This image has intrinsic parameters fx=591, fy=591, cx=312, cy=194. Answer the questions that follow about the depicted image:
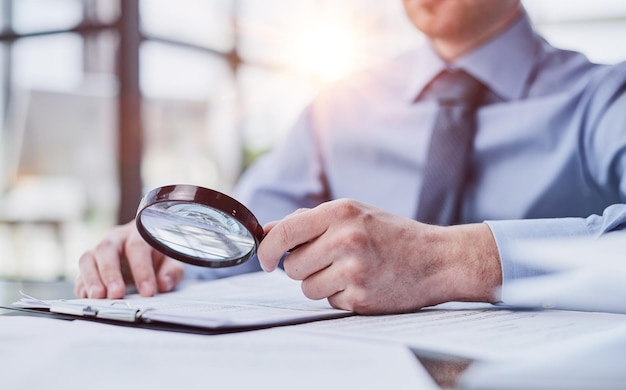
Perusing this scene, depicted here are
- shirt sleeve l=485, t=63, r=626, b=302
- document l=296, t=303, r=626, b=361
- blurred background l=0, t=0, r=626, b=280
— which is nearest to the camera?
document l=296, t=303, r=626, b=361

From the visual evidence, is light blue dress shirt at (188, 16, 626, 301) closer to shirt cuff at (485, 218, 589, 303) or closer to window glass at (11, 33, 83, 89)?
shirt cuff at (485, 218, 589, 303)

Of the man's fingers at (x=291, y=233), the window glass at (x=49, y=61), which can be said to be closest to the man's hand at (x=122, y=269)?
the man's fingers at (x=291, y=233)

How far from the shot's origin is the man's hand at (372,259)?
2.16 feet

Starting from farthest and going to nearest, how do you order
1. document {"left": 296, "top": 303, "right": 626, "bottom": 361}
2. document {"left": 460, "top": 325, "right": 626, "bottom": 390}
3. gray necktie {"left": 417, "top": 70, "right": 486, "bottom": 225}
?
gray necktie {"left": 417, "top": 70, "right": 486, "bottom": 225}, document {"left": 296, "top": 303, "right": 626, "bottom": 361}, document {"left": 460, "top": 325, "right": 626, "bottom": 390}

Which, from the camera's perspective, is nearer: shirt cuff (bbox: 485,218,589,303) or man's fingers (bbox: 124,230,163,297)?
shirt cuff (bbox: 485,218,589,303)

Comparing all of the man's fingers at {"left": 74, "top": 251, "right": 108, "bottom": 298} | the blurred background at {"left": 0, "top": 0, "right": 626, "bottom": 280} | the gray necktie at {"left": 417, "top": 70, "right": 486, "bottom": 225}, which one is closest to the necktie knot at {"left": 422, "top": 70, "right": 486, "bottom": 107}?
the gray necktie at {"left": 417, "top": 70, "right": 486, "bottom": 225}

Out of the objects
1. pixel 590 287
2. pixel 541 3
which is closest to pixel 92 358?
pixel 590 287

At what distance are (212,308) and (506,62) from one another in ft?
3.37

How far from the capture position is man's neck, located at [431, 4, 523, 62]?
145cm

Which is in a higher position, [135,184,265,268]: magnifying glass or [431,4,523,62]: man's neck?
[431,4,523,62]: man's neck

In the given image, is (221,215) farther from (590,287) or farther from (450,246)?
(590,287)

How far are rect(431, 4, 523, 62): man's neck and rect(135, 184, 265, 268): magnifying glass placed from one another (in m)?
0.97

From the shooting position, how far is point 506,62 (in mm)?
1403

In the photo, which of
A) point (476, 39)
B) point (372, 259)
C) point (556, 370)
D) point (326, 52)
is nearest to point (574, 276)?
point (372, 259)
